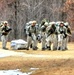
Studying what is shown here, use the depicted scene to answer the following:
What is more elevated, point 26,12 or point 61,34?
point 26,12

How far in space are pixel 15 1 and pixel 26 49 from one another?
26362mm

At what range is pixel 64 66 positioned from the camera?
18.5m

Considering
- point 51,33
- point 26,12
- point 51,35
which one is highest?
point 26,12

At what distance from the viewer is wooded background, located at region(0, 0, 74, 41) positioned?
5434 cm

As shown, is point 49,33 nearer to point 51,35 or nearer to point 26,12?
point 51,35

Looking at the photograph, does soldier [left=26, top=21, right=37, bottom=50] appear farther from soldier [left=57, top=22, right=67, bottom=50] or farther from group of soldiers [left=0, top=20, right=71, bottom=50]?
soldier [left=57, top=22, right=67, bottom=50]

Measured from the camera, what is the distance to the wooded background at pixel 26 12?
5434cm

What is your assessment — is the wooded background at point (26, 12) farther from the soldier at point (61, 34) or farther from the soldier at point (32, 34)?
the soldier at point (61, 34)

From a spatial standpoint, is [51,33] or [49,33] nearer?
[49,33]

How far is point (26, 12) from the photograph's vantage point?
2170 inches

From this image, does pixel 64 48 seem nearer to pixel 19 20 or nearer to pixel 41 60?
pixel 41 60

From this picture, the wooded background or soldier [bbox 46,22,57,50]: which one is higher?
the wooded background

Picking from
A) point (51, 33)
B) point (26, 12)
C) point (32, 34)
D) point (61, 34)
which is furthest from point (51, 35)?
point (26, 12)

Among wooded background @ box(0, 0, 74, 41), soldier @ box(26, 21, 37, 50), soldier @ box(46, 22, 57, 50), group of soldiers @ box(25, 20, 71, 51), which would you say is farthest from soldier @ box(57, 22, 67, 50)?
wooded background @ box(0, 0, 74, 41)
